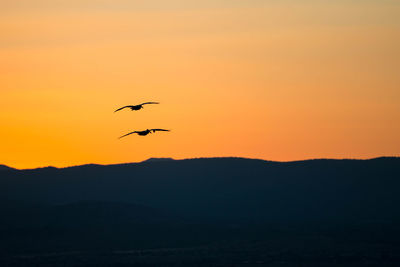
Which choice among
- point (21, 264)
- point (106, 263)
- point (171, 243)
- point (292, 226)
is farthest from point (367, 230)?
point (21, 264)

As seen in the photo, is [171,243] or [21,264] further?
[171,243]

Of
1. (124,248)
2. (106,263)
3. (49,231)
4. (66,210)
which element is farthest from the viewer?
(66,210)

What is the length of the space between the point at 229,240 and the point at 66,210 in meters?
43.4

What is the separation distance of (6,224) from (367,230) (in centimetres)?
6407

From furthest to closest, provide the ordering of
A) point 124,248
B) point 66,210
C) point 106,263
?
1. point 66,210
2. point 124,248
3. point 106,263

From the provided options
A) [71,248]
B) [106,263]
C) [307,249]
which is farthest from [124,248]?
[307,249]

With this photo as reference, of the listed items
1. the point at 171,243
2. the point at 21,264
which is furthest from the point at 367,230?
the point at 21,264

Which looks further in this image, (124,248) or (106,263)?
(124,248)

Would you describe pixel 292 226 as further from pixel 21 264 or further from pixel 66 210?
pixel 21 264

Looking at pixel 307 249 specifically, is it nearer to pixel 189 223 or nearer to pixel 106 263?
pixel 106 263

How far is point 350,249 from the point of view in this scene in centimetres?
14162

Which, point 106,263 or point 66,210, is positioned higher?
point 66,210

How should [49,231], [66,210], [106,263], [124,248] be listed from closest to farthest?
1. [106,263]
2. [124,248]
3. [49,231]
4. [66,210]

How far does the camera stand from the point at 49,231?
6757 inches
